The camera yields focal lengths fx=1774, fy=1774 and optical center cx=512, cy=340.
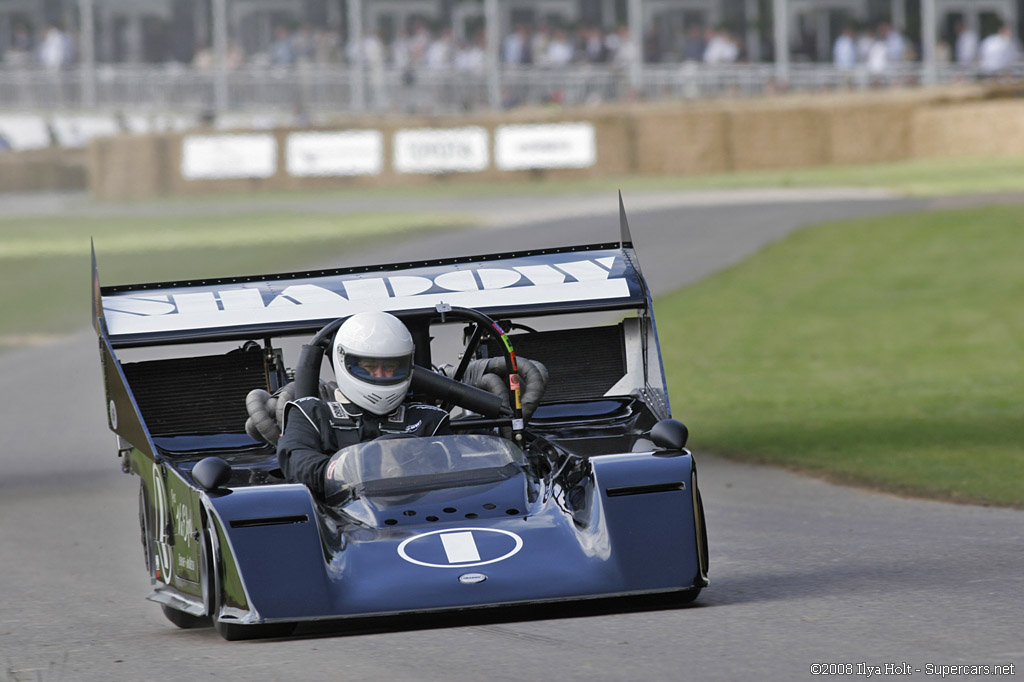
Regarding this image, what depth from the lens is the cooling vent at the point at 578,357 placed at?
34.2ft

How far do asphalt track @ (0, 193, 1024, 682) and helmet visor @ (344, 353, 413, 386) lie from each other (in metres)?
1.30

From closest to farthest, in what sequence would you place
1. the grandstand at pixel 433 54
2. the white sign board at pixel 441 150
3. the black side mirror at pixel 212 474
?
the black side mirror at pixel 212 474 < the white sign board at pixel 441 150 < the grandstand at pixel 433 54

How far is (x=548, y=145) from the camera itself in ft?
127

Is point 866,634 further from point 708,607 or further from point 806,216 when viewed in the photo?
point 806,216

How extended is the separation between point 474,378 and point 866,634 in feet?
10.7

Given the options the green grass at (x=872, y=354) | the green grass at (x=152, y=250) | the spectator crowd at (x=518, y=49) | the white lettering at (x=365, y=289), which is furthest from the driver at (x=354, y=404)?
the spectator crowd at (x=518, y=49)

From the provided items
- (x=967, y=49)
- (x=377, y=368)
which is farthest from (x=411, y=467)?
(x=967, y=49)

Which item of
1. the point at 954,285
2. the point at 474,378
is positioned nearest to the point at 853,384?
the point at 954,285

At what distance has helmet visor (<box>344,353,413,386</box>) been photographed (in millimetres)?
8070

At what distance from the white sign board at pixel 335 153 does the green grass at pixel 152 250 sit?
4.12m

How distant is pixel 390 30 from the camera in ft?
167

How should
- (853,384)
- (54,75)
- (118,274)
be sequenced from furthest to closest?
1. (54,75)
2. (118,274)
3. (853,384)

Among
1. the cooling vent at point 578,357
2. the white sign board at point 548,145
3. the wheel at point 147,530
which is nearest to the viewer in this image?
the wheel at point 147,530

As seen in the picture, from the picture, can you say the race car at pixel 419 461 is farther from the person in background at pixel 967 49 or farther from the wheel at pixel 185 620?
the person in background at pixel 967 49
